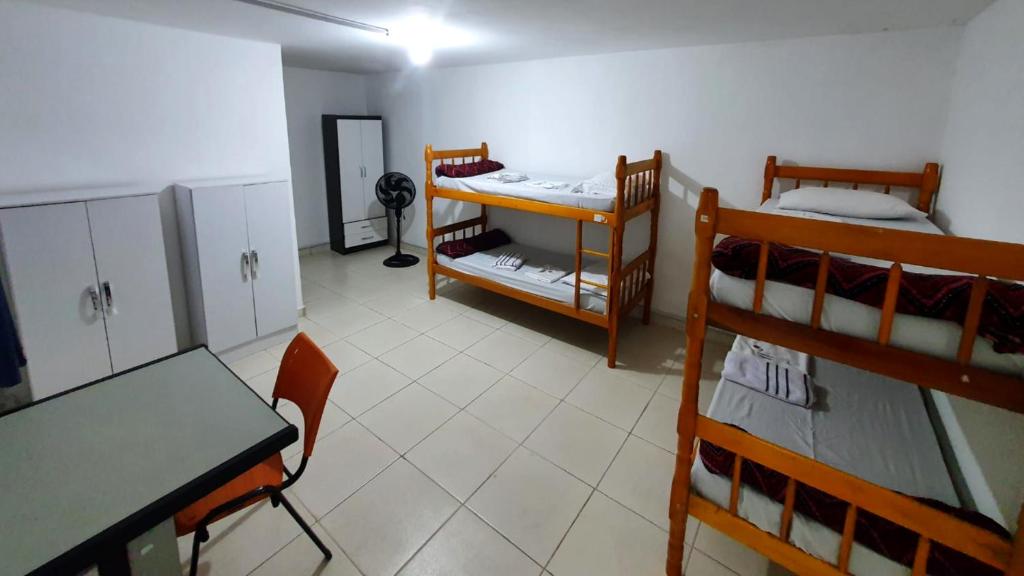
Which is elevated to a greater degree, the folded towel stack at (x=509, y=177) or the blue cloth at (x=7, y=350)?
the folded towel stack at (x=509, y=177)

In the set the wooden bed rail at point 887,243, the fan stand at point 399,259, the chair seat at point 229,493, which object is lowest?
the chair seat at point 229,493

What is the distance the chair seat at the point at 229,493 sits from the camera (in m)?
1.49

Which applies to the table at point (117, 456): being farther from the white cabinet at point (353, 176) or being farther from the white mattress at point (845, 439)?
the white cabinet at point (353, 176)

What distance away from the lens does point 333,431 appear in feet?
8.55

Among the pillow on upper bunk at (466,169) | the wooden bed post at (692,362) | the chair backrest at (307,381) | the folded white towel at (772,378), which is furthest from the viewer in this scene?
the pillow on upper bunk at (466,169)

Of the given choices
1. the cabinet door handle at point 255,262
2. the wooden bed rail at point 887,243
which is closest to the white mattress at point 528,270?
the cabinet door handle at point 255,262

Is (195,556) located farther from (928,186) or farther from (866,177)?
(928,186)

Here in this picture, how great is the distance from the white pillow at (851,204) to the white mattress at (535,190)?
3.67 feet

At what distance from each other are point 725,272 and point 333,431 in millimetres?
2213

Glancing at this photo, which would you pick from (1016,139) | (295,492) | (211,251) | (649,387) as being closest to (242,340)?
(211,251)

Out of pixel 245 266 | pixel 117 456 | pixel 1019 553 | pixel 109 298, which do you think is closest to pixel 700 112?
pixel 1019 553

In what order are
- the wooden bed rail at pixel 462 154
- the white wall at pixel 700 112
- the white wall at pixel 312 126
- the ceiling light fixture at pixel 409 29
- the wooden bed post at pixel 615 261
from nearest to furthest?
the ceiling light fixture at pixel 409 29 → the white wall at pixel 700 112 → the wooden bed post at pixel 615 261 → the wooden bed rail at pixel 462 154 → the white wall at pixel 312 126

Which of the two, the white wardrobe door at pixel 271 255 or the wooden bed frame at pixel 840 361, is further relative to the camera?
the white wardrobe door at pixel 271 255

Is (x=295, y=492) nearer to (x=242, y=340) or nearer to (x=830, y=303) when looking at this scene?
(x=242, y=340)
